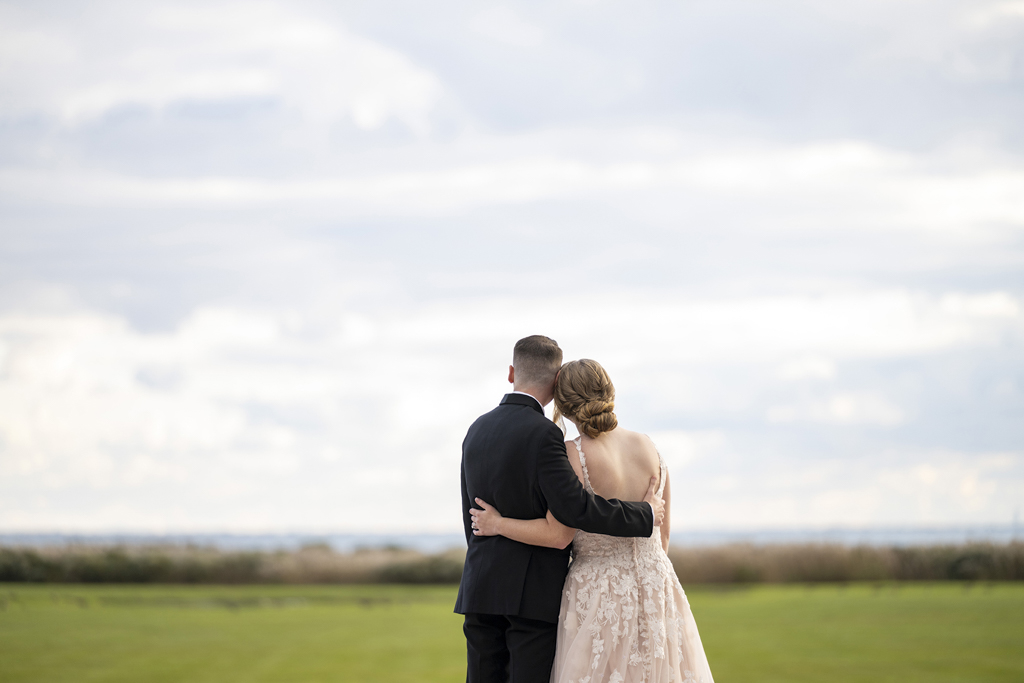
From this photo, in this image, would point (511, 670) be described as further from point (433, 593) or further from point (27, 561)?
point (27, 561)

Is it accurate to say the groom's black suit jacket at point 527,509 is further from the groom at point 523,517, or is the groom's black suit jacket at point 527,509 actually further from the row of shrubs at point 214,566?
the row of shrubs at point 214,566

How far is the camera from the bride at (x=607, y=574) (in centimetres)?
378

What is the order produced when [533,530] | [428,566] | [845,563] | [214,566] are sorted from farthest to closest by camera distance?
[428,566]
[214,566]
[845,563]
[533,530]

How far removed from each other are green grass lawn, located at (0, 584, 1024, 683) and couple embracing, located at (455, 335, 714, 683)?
17.9ft

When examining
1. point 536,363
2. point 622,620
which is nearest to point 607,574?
point 622,620

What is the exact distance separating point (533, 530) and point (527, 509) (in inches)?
3.8

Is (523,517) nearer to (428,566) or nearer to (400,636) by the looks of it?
(400,636)

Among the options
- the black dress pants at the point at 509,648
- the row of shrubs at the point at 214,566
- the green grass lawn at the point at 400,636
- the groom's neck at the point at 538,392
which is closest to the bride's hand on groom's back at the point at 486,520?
the black dress pants at the point at 509,648

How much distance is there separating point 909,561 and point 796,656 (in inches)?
438

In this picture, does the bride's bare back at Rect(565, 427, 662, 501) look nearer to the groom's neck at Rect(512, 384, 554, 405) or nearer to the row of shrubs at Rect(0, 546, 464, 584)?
the groom's neck at Rect(512, 384, 554, 405)

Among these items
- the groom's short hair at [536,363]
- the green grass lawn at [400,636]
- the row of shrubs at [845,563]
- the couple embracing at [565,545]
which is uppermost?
the groom's short hair at [536,363]

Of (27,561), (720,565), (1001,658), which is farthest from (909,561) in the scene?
(27,561)

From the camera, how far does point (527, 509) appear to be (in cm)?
374

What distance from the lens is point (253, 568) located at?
2134 centimetres
